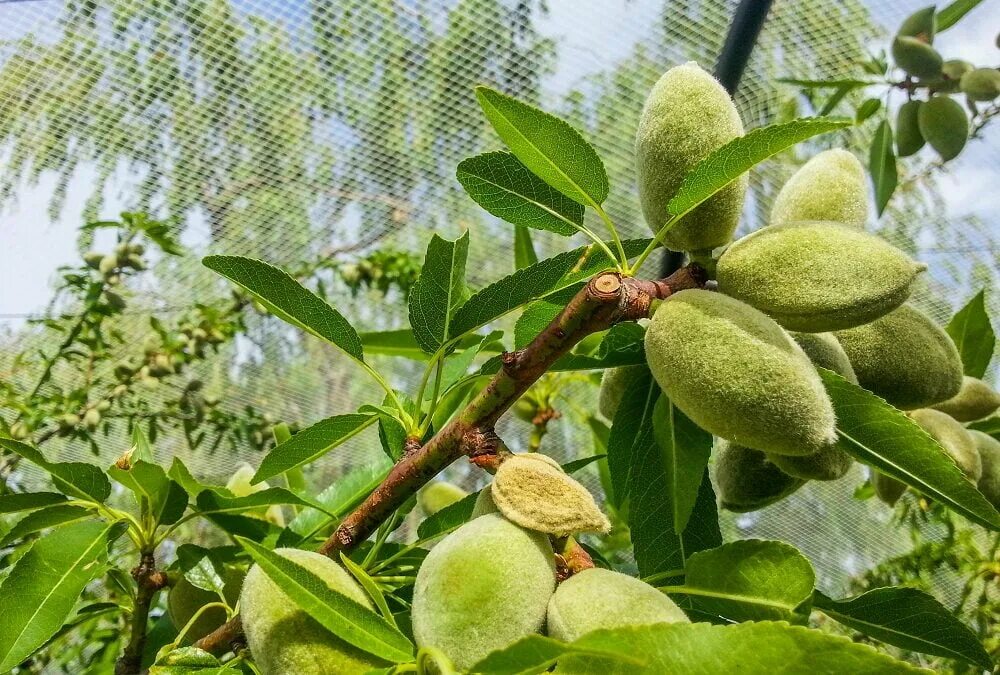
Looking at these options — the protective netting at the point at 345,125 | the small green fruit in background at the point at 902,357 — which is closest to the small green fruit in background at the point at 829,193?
the small green fruit in background at the point at 902,357

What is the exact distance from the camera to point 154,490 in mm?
827

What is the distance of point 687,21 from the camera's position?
7.16ft

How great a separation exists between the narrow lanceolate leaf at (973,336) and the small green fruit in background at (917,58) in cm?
Answer: 62

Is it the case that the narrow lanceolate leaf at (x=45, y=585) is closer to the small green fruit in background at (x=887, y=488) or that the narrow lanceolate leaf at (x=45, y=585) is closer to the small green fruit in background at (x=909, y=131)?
the small green fruit in background at (x=887, y=488)

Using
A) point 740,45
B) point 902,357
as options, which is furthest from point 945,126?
point 902,357

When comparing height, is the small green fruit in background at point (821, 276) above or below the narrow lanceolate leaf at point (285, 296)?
above

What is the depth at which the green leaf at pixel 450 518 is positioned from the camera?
85cm

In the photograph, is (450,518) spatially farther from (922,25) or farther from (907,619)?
(922,25)

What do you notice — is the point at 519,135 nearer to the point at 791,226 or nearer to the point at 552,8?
the point at 791,226

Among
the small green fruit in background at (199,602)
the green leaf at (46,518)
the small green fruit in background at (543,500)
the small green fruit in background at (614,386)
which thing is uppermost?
the small green fruit in background at (543,500)

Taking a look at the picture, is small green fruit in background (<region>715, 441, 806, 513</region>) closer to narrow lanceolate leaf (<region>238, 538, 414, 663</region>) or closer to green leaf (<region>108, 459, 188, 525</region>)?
narrow lanceolate leaf (<region>238, 538, 414, 663</region>)

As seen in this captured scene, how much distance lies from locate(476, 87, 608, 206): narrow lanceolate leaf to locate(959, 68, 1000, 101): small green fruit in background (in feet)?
3.89

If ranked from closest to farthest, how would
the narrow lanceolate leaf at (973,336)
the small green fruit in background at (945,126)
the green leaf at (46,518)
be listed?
the green leaf at (46,518), the narrow lanceolate leaf at (973,336), the small green fruit in background at (945,126)

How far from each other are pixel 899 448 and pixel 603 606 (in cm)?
27
